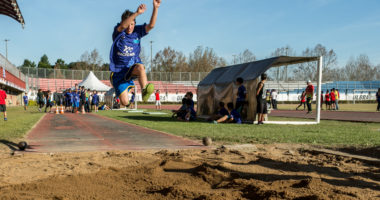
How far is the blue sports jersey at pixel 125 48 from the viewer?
7.08 metres

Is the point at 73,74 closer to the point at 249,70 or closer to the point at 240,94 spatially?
the point at 249,70

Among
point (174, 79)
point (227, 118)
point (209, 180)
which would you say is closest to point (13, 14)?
point (227, 118)

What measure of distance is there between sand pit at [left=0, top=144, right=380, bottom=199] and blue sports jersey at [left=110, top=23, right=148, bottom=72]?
2082mm

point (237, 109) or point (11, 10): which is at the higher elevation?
point (11, 10)

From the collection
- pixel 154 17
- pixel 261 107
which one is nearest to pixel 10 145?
pixel 154 17

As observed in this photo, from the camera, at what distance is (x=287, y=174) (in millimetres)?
4578

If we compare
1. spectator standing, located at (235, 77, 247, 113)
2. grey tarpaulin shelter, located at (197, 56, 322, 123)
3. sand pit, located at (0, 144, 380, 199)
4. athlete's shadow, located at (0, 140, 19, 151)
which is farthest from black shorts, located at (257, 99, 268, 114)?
athlete's shadow, located at (0, 140, 19, 151)

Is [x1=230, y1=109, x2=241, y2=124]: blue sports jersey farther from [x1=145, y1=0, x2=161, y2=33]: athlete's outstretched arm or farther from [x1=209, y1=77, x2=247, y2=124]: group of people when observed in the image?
[x1=145, y1=0, x2=161, y2=33]: athlete's outstretched arm

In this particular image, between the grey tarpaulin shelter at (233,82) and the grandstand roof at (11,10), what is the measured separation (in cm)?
1140

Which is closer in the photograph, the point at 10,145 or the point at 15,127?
the point at 10,145

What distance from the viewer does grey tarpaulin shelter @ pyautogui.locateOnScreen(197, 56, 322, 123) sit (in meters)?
13.6

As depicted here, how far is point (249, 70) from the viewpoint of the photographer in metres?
14.6

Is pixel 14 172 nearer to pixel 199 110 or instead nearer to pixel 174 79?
pixel 199 110

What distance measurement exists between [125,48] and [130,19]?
2.48 ft
